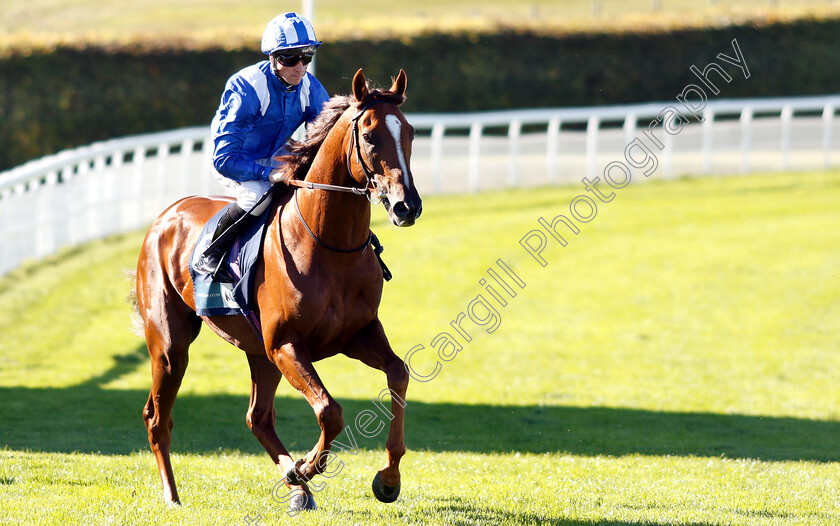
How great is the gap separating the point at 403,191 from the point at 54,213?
10343mm

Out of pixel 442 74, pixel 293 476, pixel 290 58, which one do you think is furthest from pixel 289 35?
pixel 442 74

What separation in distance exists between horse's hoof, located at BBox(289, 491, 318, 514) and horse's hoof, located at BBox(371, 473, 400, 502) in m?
0.40

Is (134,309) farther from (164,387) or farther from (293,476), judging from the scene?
(293,476)

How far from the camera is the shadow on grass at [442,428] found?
7.17 metres

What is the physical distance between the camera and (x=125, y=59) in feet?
69.2

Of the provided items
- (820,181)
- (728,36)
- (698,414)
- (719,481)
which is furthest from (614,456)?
(728,36)

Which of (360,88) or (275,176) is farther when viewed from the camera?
(275,176)

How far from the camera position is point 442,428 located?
7.95 metres

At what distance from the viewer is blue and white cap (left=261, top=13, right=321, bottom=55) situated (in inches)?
201

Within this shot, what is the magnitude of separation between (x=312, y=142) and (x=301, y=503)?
1.74 m

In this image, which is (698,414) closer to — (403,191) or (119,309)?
(403,191)

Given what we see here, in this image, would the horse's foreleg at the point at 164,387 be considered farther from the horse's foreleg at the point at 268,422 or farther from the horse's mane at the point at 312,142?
the horse's mane at the point at 312,142

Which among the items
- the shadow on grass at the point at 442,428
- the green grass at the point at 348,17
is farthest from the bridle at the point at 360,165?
the green grass at the point at 348,17

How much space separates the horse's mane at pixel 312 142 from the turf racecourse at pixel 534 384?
1643 mm
